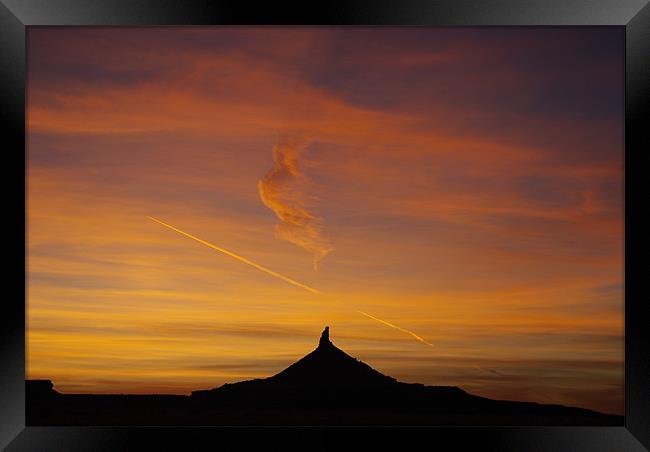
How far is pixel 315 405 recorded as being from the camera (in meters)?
3.29

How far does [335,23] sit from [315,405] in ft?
4.12

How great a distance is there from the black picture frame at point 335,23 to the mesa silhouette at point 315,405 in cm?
6

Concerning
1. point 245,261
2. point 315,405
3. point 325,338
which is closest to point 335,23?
point 245,261

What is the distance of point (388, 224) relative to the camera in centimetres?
332

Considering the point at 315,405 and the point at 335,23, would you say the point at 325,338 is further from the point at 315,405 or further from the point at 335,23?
the point at 335,23

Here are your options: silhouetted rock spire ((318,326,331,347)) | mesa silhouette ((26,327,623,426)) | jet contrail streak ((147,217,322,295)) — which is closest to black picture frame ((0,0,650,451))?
mesa silhouette ((26,327,623,426))

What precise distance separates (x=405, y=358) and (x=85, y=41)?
1.50 metres

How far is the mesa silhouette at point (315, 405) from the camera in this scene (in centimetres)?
326

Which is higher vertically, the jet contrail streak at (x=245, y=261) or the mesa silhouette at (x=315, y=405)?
the jet contrail streak at (x=245, y=261)

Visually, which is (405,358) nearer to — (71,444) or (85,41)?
(71,444)

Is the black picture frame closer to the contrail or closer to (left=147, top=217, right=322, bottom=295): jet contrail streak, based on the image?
the contrail

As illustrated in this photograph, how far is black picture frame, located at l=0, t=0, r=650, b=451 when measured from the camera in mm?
3164

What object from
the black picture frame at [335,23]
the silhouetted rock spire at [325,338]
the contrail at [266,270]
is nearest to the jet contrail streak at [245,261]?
the contrail at [266,270]

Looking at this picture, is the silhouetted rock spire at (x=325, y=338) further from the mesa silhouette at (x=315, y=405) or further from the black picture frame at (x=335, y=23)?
the black picture frame at (x=335, y=23)
